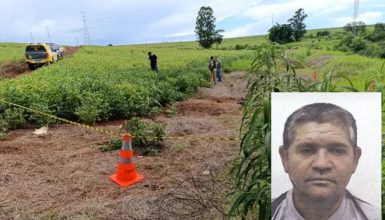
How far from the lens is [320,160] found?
1947mm

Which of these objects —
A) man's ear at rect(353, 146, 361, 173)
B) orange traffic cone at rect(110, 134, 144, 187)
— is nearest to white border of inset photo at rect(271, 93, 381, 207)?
man's ear at rect(353, 146, 361, 173)

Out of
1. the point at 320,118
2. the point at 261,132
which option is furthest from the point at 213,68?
the point at 320,118

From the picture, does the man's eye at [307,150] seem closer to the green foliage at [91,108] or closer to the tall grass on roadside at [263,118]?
the tall grass on roadside at [263,118]

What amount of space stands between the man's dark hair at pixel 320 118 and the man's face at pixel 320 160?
0.07ft

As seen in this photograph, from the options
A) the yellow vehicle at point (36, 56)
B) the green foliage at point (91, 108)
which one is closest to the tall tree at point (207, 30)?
the yellow vehicle at point (36, 56)

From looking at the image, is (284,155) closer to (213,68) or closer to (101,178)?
(101,178)

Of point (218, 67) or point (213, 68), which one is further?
point (218, 67)

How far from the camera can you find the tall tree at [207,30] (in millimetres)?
80625

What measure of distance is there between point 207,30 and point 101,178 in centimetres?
7778

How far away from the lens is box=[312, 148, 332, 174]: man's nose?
1.94 m

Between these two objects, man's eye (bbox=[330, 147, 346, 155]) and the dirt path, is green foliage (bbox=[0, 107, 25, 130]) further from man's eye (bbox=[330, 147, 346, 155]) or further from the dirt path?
man's eye (bbox=[330, 147, 346, 155])

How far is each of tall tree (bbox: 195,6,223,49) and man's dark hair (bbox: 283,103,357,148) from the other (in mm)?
80064

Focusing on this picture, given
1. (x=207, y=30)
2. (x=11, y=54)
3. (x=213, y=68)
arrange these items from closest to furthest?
(x=213, y=68) < (x=11, y=54) < (x=207, y=30)

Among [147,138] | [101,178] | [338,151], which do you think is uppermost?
[338,151]
